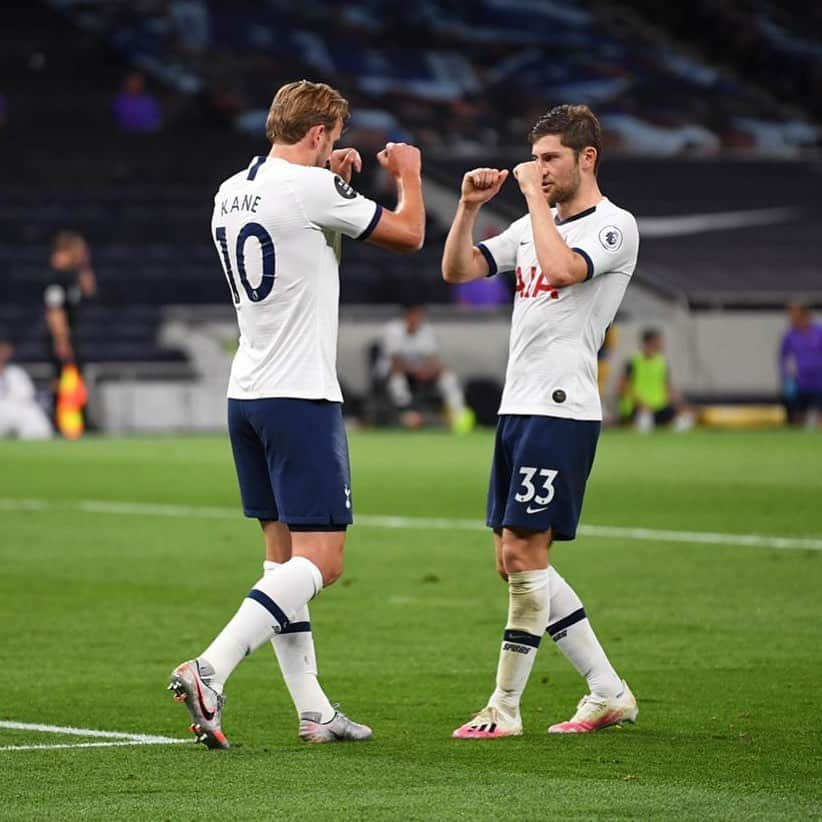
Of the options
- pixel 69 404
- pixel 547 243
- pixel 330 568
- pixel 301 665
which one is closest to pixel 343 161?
pixel 547 243

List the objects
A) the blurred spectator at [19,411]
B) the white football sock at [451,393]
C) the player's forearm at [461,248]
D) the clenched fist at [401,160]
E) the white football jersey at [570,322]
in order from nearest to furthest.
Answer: the clenched fist at [401,160], the white football jersey at [570,322], the player's forearm at [461,248], the blurred spectator at [19,411], the white football sock at [451,393]

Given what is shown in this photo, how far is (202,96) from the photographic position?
130ft

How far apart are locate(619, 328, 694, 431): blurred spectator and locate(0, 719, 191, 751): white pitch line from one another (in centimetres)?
2344

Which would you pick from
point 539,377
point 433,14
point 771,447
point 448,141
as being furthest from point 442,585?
point 433,14

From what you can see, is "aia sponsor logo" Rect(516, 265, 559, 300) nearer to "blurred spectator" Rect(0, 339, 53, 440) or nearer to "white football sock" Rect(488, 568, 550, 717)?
"white football sock" Rect(488, 568, 550, 717)

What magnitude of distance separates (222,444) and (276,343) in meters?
19.1

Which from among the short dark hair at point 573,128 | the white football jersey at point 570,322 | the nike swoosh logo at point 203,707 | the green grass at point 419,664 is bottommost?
the green grass at point 419,664

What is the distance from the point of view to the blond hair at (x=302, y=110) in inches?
270

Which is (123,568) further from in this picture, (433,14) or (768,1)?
(768,1)

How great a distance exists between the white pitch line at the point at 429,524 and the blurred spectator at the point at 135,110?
21.1 metres

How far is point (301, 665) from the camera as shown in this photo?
714 centimetres

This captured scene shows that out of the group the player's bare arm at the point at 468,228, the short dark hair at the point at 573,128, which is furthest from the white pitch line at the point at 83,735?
the short dark hair at the point at 573,128

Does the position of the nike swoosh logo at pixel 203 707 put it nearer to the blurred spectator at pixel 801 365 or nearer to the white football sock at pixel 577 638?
the white football sock at pixel 577 638

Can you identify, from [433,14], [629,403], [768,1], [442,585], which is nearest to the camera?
[442,585]
